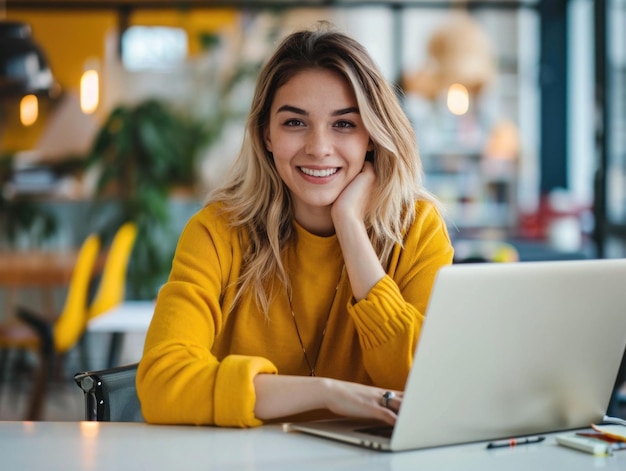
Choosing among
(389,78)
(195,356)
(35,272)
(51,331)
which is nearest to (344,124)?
(195,356)

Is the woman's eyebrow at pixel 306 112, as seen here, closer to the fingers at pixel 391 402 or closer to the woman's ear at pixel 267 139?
the woman's ear at pixel 267 139

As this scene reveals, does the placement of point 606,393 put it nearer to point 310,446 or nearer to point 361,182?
point 310,446

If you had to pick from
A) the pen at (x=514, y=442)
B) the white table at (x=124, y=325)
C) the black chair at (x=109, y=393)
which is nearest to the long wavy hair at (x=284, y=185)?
the black chair at (x=109, y=393)

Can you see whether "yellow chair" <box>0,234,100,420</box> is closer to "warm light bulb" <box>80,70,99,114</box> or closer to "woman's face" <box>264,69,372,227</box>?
"warm light bulb" <box>80,70,99,114</box>

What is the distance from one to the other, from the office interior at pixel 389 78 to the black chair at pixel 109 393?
293cm

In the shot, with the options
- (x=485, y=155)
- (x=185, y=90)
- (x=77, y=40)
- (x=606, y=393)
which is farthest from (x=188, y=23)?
(x=606, y=393)

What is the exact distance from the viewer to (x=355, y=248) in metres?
1.71

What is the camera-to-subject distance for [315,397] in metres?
1.40

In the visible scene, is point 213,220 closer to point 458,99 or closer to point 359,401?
point 359,401

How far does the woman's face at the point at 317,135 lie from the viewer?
1750 millimetres

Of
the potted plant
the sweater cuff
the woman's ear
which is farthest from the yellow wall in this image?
the sweater cuff

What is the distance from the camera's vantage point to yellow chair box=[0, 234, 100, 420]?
4.50m

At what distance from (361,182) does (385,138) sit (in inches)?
4.4

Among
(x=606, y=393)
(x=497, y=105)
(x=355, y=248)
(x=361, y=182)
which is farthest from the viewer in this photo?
(x=497, y=105)
